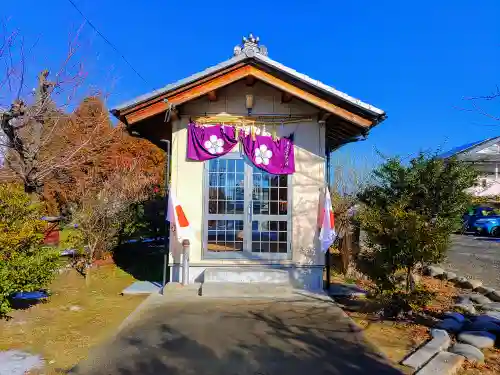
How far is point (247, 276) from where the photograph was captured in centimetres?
838

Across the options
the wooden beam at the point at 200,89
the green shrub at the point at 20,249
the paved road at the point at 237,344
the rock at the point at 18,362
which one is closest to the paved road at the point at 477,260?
the paved road at the point at 237,344

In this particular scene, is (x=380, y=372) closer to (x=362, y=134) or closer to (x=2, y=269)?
(x=2, y=269)

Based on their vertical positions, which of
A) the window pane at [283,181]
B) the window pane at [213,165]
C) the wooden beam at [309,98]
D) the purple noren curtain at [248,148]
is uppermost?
the wooden beam at [309,98]

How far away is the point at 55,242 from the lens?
14.7 meters

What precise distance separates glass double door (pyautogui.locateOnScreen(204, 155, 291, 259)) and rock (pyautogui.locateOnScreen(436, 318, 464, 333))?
3.65 m

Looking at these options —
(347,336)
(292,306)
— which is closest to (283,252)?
(292,306)

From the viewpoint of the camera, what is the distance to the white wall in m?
8.80

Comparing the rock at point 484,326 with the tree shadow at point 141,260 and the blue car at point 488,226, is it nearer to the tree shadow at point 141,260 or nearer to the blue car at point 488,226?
the tree shadow at point 141,260

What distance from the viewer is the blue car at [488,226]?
24109 millimetres

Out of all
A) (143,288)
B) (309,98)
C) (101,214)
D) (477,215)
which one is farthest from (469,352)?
(477,215)

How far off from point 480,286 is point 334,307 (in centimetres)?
511

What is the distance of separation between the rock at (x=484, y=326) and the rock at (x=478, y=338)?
0.17 m

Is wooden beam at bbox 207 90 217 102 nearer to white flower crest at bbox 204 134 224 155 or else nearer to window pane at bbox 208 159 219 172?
white flower crest at bbox 204 134 224 155

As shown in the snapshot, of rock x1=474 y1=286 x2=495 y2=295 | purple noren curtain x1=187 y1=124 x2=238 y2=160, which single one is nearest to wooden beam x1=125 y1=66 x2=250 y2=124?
purple noren curtain x1=187 y1=124 x2=238 y2=160
